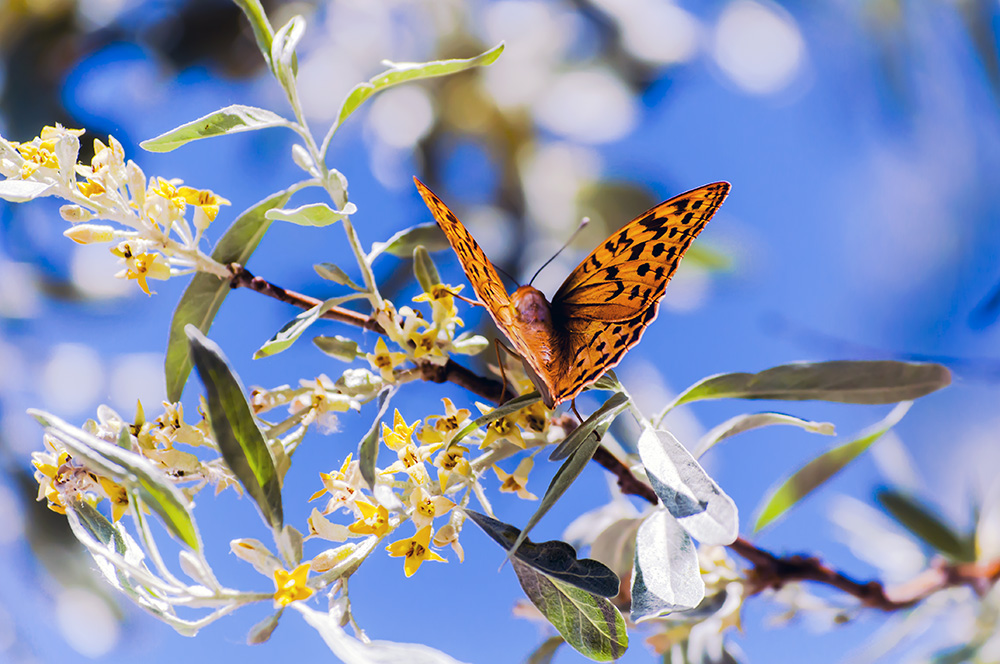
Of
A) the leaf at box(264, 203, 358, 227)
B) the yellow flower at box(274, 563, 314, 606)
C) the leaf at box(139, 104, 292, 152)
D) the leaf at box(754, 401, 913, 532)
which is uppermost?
the leaf at box(139, 104, 292, 152)

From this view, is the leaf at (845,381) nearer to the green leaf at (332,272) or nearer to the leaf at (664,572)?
the leaf at (664,572)

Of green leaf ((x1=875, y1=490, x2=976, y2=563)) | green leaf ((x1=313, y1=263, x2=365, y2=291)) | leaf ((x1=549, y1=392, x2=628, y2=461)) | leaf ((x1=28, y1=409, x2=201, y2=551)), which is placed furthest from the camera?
green leaf ((x1=875, y1=490, x2=976, y2=563))

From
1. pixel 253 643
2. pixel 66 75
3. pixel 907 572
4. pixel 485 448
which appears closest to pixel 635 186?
pixel 907 572

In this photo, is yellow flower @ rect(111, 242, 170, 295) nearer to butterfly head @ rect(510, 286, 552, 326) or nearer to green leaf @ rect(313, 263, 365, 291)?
green leaf @ rect(313, 263, 365, 291)

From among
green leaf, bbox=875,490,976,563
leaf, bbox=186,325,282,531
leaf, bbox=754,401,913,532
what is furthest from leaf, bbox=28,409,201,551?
green leaf, bbox=875,490,976,563

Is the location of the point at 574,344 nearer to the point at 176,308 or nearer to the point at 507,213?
the point at 176,308

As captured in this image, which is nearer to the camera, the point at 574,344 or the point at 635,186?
the point at 574,344
